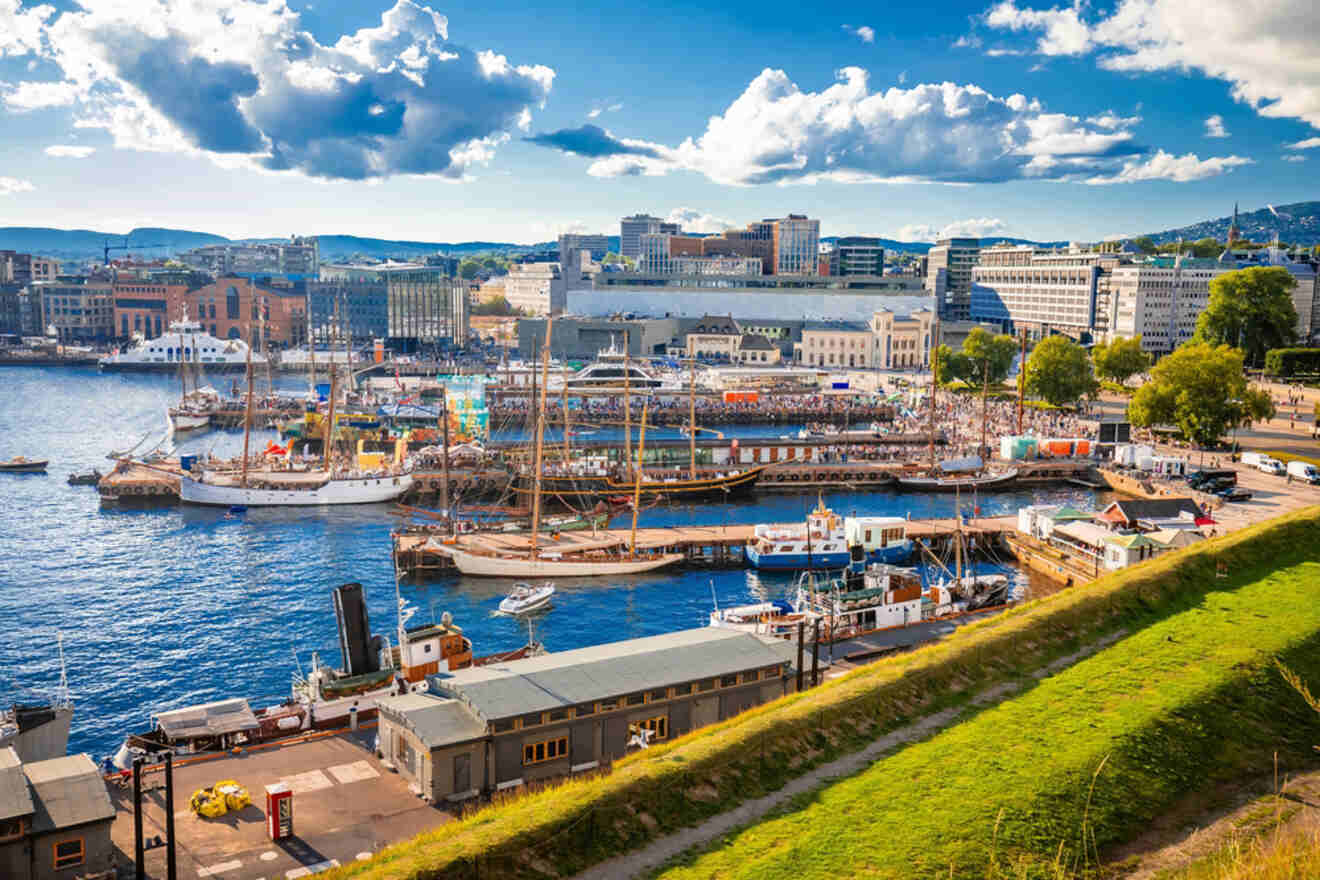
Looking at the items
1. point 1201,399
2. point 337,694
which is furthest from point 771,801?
point 1201,399

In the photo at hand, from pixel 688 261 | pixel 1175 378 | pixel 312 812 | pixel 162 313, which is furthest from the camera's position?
pixel 688 261

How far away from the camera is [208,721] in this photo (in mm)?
18891

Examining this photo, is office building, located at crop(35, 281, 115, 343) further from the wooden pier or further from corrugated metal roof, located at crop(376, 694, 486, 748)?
corrugated metal roof, located at crop(376, 694, 486, 748)

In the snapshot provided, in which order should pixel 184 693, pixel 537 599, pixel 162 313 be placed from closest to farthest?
pixel 184 693
pixel 537 599
pixel 162 313

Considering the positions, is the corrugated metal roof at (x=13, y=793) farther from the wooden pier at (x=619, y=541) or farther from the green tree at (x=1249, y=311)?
the green tree at (x=1249, y=311)

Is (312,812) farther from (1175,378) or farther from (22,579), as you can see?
(1175,378)

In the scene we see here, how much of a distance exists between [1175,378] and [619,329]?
2402 inches

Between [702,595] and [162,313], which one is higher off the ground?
[162,313]

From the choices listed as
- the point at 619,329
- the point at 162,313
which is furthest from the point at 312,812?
the point at 162,313

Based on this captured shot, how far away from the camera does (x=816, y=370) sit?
320ft

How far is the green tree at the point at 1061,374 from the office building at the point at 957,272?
82.3 meters

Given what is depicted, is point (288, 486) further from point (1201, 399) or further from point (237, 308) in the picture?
point (237, 308)

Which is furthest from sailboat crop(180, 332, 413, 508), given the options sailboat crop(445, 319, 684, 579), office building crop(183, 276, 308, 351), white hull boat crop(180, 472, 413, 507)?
office building crop(183, 276, 308, 351)

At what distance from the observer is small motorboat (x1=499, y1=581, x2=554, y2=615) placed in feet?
101
